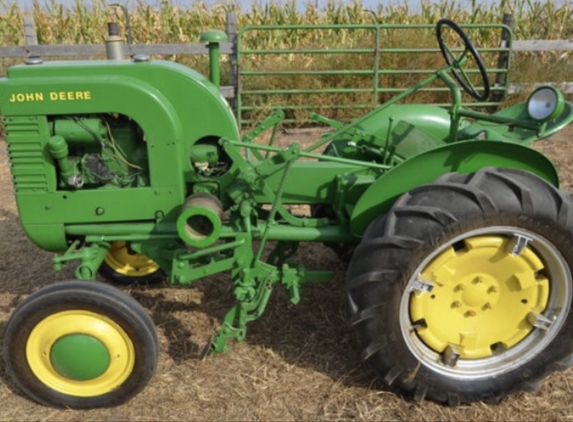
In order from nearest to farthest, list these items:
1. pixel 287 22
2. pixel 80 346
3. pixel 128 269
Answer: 1. pixel 80 346
2. pixel 128 269
3. pixel 287 22

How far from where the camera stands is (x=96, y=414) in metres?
2.53

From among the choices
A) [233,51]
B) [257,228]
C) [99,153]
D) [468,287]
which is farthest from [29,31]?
[468,287]

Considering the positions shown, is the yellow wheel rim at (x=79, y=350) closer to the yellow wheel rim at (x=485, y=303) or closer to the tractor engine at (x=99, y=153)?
the tractor engine at (x=99, y=153)

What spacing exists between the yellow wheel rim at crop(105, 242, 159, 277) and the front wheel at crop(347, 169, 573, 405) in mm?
1585

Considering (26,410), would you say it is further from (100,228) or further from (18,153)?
(18,153)

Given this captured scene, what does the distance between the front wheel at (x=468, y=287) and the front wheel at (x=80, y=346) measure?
91 cm

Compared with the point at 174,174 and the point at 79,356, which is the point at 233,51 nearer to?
the point at 174,174

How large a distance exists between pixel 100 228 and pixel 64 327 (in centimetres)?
51

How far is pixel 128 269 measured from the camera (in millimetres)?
3578

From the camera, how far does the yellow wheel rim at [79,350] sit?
2.43 meters

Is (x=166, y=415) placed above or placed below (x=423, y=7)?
below

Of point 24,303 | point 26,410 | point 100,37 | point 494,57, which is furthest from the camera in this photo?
point 100,37

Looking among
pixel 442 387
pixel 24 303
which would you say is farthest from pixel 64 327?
pixel 442 387

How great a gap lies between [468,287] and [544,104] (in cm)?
90
